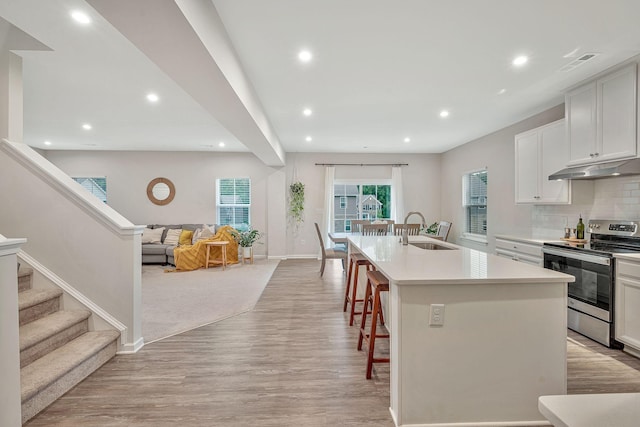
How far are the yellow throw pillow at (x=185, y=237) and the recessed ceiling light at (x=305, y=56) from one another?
17.6 feet

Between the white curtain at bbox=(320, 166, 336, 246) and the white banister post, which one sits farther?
the white curtain at bbox=(320, 166, 336, 246)

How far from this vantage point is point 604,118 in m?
3.07

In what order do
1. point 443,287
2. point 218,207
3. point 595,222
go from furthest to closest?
point 218,207 → point 595,222 → point 443,287

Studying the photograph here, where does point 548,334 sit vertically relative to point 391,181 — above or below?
below

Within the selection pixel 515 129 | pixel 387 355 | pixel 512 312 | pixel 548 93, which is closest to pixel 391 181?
pixel 515 129

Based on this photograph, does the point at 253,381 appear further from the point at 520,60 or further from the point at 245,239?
the point at 245,239

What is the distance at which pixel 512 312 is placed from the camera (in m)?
1.81

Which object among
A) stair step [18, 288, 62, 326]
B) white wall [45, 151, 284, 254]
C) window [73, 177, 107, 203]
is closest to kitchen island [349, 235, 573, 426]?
stair step [18, 288, 62, 326]

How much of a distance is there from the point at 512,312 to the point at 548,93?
320cm

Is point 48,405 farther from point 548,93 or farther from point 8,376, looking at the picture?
point 548,93

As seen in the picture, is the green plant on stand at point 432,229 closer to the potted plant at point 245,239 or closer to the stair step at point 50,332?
the potted plant at point 245,239

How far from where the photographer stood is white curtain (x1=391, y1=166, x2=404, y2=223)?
775 cm

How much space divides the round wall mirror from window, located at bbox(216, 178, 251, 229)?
116cm

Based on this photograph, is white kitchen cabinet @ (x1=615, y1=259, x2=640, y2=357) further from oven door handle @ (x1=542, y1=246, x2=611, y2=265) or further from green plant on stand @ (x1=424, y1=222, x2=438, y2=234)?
green plant on stand @ (x1=424, y1=222, x2=438, y2=234)
